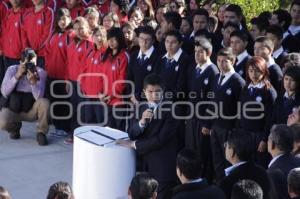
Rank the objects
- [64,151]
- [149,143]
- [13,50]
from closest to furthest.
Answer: [149,143], [64,151], [13,50]

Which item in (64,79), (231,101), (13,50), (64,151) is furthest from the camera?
(13,50)

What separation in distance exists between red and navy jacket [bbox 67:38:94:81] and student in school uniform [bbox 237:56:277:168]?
2.43 metres

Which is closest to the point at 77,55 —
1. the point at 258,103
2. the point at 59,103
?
the point at 59,103

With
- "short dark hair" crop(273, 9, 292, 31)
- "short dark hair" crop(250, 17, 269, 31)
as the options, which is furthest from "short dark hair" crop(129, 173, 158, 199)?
"short dark hair" crop(273, 9, 292, 31)

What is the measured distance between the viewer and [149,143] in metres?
6.60

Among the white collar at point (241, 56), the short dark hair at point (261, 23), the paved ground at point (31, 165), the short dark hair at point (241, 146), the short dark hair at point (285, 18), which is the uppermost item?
the short dark hair at point (285, 18)

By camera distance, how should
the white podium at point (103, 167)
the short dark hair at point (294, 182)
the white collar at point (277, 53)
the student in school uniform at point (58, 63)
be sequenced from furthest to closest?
the student in school uniform at point (58, 63) → the white collar at point (277, 53) → the white podium at point (103, 167) → the short dark hair at point (294, 182)

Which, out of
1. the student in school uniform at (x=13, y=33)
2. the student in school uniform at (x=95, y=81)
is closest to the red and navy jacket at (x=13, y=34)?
the student in school uniform at (x=13, y=33)

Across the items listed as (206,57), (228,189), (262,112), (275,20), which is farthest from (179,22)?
(228,189)

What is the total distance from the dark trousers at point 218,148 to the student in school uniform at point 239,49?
76cm

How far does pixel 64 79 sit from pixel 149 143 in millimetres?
3063

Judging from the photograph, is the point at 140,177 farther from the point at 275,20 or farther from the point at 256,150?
the point at 275,20

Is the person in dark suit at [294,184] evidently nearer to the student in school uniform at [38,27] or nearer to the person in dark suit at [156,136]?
the person in dark suit at [156,136]

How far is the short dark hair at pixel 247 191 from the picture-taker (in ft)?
14.9
